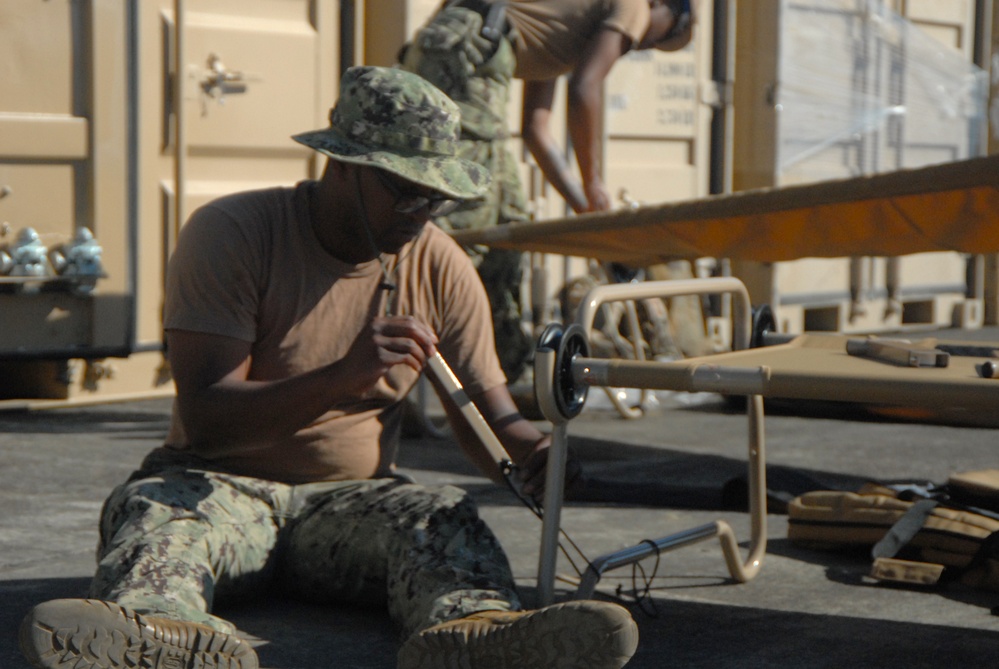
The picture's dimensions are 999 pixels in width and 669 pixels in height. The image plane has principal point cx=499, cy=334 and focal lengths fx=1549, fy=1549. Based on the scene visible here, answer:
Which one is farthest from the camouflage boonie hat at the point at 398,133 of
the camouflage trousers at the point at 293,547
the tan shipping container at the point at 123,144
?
A: the tan shipping container at the point at 123,144

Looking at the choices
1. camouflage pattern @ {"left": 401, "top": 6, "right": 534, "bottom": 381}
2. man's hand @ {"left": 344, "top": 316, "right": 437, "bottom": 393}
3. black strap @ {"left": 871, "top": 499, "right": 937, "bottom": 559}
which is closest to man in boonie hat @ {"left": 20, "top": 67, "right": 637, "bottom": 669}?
man's hand @ {"left": 344, "top": 316, "right": 437, "bottom": 393}

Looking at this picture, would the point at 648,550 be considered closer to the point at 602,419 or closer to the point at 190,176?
the point at 602,419

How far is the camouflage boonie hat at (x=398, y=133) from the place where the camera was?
2.67 m

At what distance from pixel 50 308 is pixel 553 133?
258 centimetres

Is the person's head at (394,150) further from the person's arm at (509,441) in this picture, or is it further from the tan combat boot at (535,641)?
the tan combat boot at (535,641)

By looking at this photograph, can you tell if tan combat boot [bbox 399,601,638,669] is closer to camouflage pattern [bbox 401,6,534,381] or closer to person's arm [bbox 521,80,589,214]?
camouflage pattern [bbox 401,6,534,381]

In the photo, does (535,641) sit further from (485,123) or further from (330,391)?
(485,123)

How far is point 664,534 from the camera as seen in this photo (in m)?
3.71

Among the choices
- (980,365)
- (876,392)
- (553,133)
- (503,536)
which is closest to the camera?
(876,392)

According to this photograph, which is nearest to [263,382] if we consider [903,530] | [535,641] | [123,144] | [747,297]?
[535,641]

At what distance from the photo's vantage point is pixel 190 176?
590 centimetres

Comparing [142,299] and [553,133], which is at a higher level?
[553,133]

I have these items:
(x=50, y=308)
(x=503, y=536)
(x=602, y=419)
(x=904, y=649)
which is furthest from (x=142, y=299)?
(x=904, y=649)

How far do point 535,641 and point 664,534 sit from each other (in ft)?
5.17
